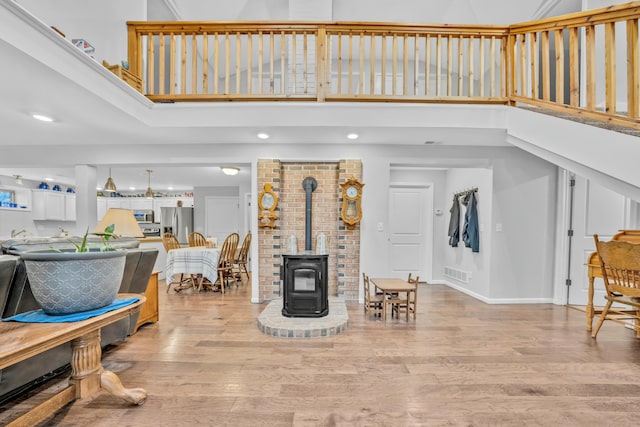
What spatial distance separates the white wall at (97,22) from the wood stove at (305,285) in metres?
3.02

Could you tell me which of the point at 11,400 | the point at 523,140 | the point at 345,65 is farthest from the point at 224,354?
the point at 345,65

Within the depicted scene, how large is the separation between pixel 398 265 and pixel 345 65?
13.3 feet

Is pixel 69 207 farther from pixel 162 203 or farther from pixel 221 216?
pixel 221 216

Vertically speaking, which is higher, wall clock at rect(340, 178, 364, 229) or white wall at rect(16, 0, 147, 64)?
white wall at rect(16, 0, 147, 64)

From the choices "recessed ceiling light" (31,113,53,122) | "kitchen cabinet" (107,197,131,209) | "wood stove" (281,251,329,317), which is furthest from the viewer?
Result: "kitchen cabinet" (107,197,131,209)

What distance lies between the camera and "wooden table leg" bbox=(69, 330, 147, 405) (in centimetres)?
179

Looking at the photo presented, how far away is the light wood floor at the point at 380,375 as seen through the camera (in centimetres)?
181

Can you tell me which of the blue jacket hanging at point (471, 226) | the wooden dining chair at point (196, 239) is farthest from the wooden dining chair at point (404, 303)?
the wooden dining chair at point (196, 239)

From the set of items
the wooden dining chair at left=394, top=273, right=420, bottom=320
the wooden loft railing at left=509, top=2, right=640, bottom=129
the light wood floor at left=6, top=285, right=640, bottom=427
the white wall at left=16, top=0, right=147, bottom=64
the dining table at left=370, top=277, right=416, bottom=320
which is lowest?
the light wood floor at left=6, top=285, right=640, bottom=427

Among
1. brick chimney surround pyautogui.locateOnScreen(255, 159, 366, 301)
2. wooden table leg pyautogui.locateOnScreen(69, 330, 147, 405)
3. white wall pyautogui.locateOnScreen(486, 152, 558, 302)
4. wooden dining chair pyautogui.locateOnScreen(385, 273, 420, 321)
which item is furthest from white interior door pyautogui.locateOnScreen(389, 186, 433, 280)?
wooden table leg pyautogui.locateOnScreen(69, 330, 147, 405)

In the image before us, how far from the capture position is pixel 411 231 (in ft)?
18.9

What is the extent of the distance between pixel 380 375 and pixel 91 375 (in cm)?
186

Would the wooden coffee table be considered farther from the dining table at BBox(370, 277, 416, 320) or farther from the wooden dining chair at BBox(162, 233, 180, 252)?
the wooden dining chair at BBox(162, 233, 180, 252)

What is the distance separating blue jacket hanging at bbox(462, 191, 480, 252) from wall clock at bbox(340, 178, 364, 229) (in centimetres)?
180
